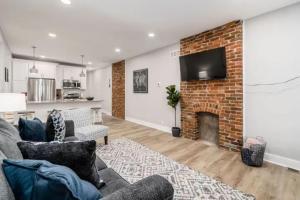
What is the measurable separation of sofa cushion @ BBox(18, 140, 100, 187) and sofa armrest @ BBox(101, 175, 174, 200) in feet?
1.16

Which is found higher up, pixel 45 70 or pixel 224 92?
pixel 45 70

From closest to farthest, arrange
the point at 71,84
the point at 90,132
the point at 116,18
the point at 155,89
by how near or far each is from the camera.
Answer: the point at 116,18, the point at 90,132, the point at 155,89, the point at 71,84

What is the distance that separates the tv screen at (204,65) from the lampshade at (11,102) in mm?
3221

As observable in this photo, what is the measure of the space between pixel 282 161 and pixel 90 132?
11.1ft

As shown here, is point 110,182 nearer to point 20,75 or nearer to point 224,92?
point 224,92

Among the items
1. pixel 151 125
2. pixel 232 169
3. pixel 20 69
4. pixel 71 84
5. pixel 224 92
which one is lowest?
pixel 232 169

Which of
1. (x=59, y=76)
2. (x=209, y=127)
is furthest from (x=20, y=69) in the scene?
(x=209, y=127)

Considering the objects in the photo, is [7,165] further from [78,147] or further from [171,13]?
[171,13]

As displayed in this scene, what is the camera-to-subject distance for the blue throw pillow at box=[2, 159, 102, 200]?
0.69m

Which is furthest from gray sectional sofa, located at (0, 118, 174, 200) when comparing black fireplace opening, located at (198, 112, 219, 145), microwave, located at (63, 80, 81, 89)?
microwave, located at (63, 80, 81, 89)

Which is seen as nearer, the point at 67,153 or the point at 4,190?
the point at 4,190

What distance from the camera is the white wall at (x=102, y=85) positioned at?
309 inches

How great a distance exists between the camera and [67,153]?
1.04m

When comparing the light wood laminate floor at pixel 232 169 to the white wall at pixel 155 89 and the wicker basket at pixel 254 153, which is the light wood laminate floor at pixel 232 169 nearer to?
the wicker basket at pixel 254 153
